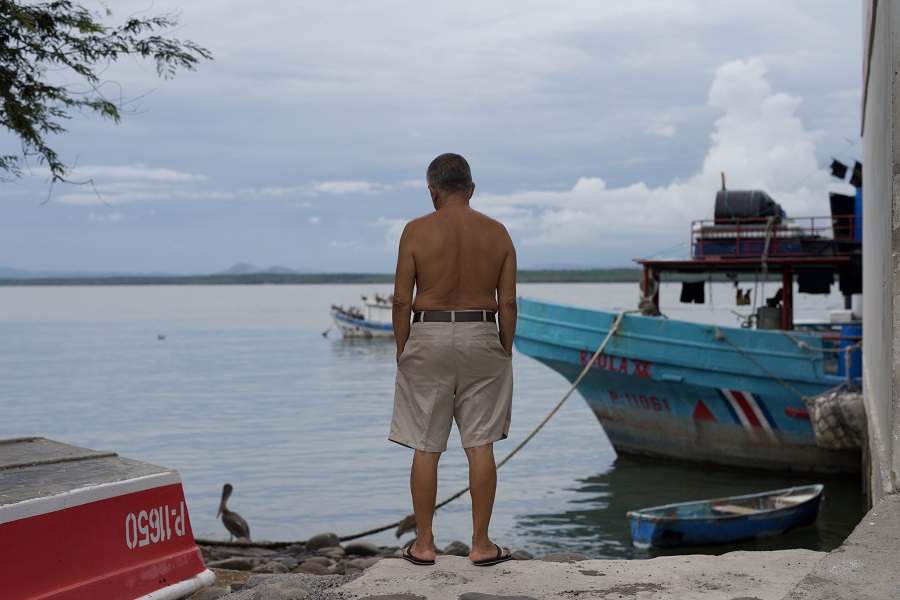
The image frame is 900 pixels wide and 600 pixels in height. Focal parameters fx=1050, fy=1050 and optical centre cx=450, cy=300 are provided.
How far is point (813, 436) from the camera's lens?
636 inches

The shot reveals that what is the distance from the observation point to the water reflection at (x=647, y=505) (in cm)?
1301

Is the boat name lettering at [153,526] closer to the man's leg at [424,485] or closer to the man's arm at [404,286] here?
the man's leg at [424,485]

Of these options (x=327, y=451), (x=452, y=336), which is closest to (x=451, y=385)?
(x=452, y=336)

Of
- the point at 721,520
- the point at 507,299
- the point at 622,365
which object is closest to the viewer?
the point at 507,299

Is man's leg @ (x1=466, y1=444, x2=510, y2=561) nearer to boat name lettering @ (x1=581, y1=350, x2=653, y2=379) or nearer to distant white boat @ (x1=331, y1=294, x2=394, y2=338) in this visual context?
boat name lettering @ (x1=581, y1=350, x2=653, y2=379)

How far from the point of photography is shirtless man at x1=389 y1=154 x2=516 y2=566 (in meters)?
4.91

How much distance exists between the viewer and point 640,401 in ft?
57.9

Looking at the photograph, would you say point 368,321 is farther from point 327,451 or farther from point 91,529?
point 91,529

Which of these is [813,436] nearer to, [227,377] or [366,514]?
[366,514]

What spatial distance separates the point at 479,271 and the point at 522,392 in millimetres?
28269

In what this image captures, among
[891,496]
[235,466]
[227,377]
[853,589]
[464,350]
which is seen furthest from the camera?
[227,377]

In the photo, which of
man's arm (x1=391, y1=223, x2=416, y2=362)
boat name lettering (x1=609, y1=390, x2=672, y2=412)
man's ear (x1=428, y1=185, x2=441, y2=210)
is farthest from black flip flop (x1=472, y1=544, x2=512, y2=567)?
boat name lettering (x1=609, y1=390, x2=672, y2=412)

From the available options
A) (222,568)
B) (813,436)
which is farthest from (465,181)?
(813,436)

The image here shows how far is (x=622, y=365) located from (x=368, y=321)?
42460mm
